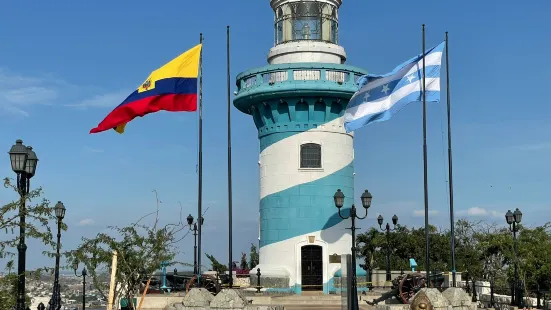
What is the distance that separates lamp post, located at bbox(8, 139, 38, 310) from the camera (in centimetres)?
1530

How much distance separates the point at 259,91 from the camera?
33.1m

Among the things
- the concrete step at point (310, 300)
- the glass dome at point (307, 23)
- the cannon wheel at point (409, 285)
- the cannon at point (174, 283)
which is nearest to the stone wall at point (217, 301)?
the cannon wheel at point (409, 285)

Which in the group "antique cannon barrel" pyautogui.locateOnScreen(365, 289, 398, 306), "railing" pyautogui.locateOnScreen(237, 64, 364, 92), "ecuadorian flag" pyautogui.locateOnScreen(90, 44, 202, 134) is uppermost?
"railing" pyautogui.locateOnScreen(237, 64, 364, 92)

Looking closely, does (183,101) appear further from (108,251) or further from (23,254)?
(23,254)

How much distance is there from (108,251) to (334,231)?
15452mm

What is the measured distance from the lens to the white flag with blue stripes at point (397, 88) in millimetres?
23875

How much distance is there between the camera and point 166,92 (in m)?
22.6

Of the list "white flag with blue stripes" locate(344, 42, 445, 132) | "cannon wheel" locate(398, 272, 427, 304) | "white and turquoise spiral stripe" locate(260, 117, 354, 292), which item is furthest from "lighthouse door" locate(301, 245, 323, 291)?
"white flag with blue stripes" locate(344, 42, 445, 132)

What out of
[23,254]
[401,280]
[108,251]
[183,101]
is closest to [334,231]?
[401,280]

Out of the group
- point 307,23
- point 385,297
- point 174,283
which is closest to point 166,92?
point 385,297

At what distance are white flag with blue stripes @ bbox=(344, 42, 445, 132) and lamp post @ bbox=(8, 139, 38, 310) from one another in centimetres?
1147

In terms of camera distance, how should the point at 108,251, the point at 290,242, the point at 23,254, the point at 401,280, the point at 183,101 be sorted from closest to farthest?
1. the point at 23,254
2. the point at 108,251
3. the point at 183,101
4. the point at 401,280
5. the point at 290,242

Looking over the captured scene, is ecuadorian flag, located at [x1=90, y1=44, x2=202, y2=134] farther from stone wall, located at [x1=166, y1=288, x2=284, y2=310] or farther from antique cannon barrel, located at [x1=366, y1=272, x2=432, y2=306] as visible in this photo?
antique cannon barrel, located at [x1=366, y1=272, x2=432, y2=306]

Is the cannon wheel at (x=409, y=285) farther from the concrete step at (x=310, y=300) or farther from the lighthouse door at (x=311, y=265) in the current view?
the lighthouse door at (x=311, y=265)
